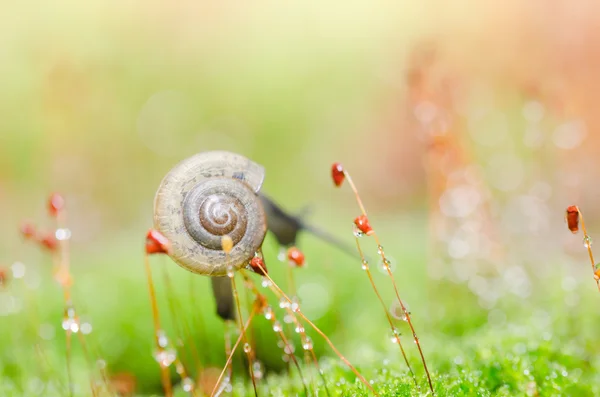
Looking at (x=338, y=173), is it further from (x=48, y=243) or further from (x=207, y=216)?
(x=48, y=243)

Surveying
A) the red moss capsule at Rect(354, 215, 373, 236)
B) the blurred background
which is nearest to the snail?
the red moss capsule at Rect(354, 215, 373, 236)

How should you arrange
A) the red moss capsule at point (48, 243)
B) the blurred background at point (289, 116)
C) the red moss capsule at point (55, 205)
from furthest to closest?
1. the blurred background at point (289, 116)
2. the red moss capsule at point (48, 243)
3. the red moss capsule at point (55, 205)

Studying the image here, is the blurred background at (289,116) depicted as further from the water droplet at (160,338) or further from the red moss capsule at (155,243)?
the red moss capsule at (155,243)

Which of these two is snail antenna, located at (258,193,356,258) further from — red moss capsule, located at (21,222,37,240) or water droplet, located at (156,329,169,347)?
red moss capsule, located at (21,222,37,240)

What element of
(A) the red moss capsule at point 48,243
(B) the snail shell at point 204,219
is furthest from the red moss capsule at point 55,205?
(B) the snail shell at point 204,219

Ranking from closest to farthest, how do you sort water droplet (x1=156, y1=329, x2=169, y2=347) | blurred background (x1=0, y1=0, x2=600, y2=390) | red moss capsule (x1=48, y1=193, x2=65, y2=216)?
1. water droplet (x1=156, y1=329, x2=169, y2=347)
2. red moss capsule (x1=48, y1=193, x2=65, y2=216)
3. blurred background (x1=0, y1=0, x2=600, y2=390)

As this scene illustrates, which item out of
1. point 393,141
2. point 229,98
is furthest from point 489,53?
point 229,98

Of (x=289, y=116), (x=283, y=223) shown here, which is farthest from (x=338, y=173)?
(x=289, y=116)
